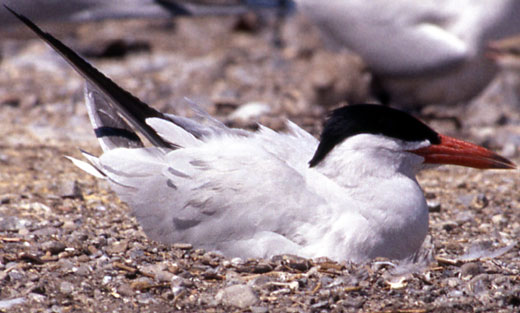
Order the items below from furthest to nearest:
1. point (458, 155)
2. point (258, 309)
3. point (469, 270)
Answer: point (458, 155), point (469, 270), point (258, 309)

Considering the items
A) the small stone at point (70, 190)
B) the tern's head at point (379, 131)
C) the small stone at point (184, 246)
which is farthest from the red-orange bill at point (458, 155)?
the small stone at point (70, 190)

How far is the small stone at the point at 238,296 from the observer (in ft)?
10.2

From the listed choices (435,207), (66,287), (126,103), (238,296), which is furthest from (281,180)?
(435,207)

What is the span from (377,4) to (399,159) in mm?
3864

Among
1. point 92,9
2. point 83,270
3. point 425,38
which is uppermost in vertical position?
point 425,38

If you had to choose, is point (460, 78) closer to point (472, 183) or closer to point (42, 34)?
point (472, 183)

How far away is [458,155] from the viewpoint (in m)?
3.84

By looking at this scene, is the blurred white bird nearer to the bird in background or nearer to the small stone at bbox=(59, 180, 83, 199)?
the bird in background

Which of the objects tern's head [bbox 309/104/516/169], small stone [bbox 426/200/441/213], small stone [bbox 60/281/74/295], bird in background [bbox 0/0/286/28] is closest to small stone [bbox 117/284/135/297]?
small stone [bbox 60/281/74/295]

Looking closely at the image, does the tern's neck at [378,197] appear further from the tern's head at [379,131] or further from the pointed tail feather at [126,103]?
the pointed tail feather at [126,103]

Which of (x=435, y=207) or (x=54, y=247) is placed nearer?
(x=54, y=247)

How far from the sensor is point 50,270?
3387 millimetres

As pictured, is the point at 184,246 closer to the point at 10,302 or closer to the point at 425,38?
the point at 10,302

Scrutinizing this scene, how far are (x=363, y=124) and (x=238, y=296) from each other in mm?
987
